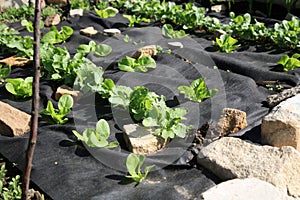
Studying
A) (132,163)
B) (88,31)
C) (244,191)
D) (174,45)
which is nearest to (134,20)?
(88,31)

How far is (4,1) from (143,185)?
491 centimetres

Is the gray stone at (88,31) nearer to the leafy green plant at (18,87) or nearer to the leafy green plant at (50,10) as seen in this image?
the leafy green plant at (50,10)

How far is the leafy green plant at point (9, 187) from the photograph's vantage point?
225 cm

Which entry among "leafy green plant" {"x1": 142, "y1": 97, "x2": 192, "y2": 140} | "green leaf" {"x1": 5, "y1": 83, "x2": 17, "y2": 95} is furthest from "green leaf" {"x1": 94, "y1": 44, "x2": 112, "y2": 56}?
"leafy green plant" {"x1": 142, "y1": 97, "x2": 192, "y2": 140}

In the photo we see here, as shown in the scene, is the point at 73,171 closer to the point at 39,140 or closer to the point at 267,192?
the point at 39,140

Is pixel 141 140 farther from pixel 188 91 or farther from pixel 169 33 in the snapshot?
pixel 169 33

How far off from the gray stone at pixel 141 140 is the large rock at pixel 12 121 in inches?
26.2

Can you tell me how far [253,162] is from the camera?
7.67 feet

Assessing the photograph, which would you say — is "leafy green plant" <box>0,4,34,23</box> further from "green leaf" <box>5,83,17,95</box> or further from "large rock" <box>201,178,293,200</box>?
"large rock" <box>201,178,293,200</box>

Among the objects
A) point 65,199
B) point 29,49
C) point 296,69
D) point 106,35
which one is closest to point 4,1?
point 106,35

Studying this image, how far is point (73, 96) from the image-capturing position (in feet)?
10.5

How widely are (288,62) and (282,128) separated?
132 centimetres

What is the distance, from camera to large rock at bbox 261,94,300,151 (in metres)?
2.55

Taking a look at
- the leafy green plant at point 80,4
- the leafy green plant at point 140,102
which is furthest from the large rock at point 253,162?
the leafy green plant at point 80,4
